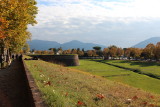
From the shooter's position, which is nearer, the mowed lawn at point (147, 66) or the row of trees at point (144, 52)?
the mowed lawn at point (147, 66)

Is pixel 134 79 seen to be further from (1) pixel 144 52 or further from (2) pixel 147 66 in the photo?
(1) pixel 144 52

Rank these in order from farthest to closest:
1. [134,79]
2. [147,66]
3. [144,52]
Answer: [144,52] < [147,66] < [134,79]

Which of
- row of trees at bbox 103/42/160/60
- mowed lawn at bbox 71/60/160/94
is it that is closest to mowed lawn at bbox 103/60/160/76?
mowed lawn at bbox 71/60/160/94

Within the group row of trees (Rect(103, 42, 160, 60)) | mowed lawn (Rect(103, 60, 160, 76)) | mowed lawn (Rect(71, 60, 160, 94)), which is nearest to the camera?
mowed lawn (Rect(71, 60, 160, 94))

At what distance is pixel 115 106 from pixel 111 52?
5091 inches

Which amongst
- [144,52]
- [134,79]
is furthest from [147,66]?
[134,79]

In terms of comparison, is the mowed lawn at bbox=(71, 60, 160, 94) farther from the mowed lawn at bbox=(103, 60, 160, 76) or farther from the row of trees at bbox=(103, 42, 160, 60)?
the row of trees at bbox=(103, 42, 160, 60)

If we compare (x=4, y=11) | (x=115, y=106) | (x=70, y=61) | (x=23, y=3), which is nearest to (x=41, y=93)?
(x=115, y=106)

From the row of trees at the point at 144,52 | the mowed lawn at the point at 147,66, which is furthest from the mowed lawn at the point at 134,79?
the row of trees at the point at 144,52

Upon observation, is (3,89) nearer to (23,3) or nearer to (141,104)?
(141,104)

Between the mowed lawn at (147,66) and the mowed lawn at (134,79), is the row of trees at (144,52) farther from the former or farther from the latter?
the mowed lawn at (134,79)

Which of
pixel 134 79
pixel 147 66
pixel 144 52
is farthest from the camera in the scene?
pixel 144 52

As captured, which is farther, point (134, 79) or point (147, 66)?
point (147, 66)

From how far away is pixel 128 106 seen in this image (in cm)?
620
